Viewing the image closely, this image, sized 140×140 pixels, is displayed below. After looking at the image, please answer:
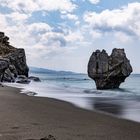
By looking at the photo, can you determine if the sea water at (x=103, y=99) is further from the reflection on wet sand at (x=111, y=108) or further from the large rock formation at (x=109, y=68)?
the large rock formation at (x=109, y=68)

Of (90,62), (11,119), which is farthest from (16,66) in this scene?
(11,119)

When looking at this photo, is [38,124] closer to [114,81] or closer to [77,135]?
[77,135]

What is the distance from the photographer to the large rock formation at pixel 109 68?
63.4 meters

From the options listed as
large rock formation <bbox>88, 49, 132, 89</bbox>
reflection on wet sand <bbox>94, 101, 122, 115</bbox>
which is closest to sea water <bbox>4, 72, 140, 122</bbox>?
reflection on wet sand <bbox>94, 101, 122, 115</bbox>

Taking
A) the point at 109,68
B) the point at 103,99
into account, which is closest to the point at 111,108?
the point at 103,99

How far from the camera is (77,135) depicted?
12.3 m

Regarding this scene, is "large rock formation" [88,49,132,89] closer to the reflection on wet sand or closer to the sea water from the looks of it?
the sea water

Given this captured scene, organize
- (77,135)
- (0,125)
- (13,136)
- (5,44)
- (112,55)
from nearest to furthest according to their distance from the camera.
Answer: (13,136) < (77,135) < (0,125) < (112,55) < (5,44)

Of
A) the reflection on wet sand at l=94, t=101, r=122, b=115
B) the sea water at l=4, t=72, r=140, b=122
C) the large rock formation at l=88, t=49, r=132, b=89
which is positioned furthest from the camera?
the large rock formation at l=88, t=49, r=132, b=89

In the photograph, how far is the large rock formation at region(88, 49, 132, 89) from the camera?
2498 inches

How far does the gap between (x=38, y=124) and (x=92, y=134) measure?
287 cm

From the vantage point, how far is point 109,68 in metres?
64.6

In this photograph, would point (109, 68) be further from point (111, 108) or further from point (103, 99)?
point (111, 108)

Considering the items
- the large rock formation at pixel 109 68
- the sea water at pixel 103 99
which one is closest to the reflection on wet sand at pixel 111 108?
the sea water at pixel 103 99
